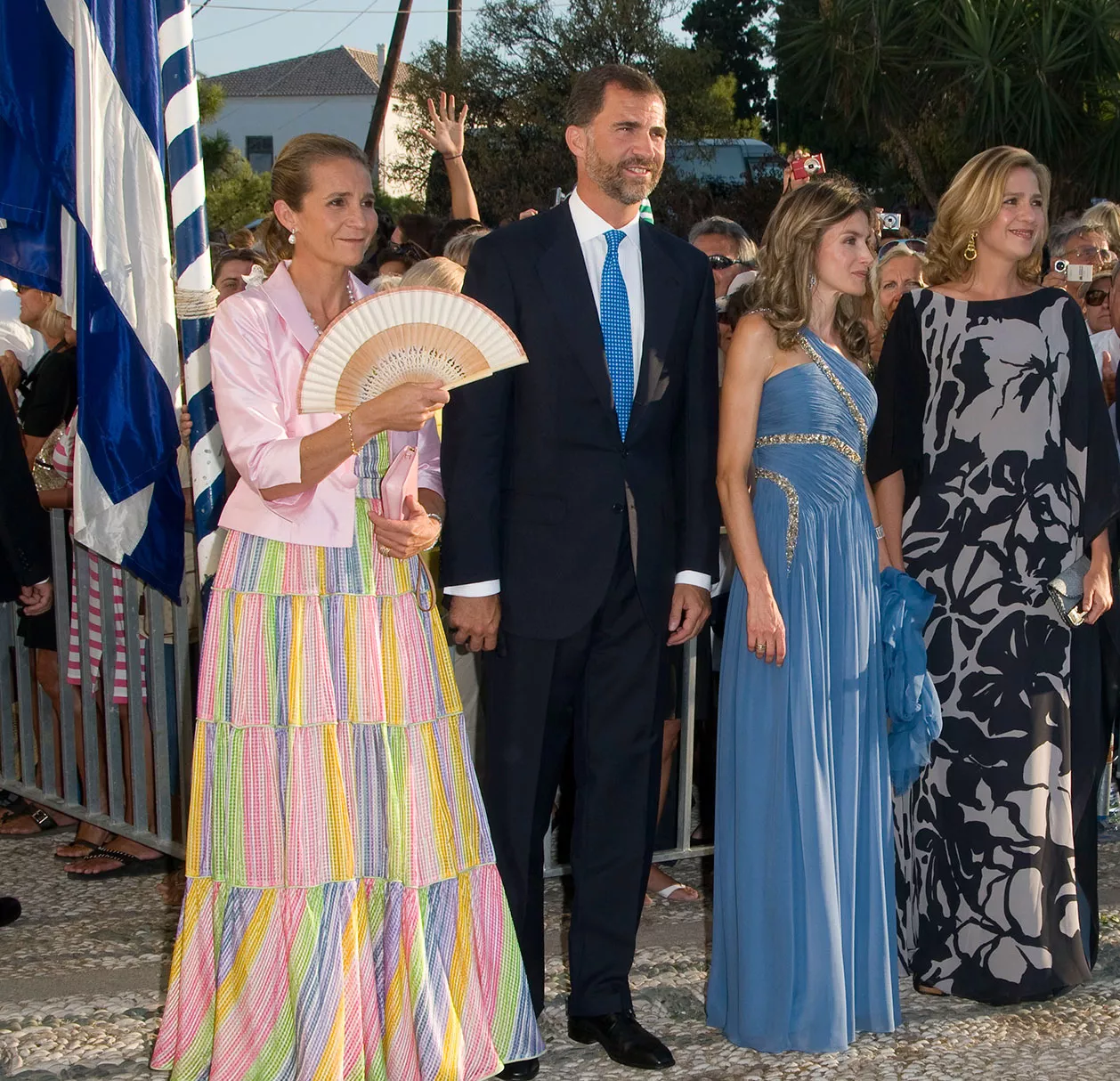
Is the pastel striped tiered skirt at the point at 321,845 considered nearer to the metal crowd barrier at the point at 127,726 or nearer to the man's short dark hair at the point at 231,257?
the metal crowd barrier at the point at 127,726

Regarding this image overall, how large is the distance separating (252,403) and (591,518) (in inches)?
33.0

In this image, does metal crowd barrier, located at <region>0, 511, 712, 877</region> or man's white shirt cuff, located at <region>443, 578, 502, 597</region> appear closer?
man's white shirt cuff, located at <region>443, 578, 502, 597</region>

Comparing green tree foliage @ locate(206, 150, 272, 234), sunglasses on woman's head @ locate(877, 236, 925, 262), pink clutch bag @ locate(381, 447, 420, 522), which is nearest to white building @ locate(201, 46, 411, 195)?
green tree foliage @ locate(206, 150, 272, 234)

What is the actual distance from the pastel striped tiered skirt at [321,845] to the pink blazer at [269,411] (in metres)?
0.05

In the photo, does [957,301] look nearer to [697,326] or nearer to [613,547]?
[697,326]

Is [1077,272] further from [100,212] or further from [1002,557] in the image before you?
[100,212]

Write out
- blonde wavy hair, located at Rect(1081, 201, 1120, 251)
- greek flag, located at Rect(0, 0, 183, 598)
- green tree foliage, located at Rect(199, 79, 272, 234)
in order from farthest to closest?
green tree foliage, located at Rect(199, 79, 272, 234) → blonde wavy hair, located at Rect(1081, 201, 1120, 251) → greek flag, located at Rect(0, 0, 183, 598)

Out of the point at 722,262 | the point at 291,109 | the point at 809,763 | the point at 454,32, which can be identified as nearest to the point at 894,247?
the point at 722,262

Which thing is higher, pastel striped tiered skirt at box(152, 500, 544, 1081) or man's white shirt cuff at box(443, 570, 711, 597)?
man's white shirt cuff at box(443, 570, 711, 597)

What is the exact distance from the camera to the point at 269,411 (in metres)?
3.27

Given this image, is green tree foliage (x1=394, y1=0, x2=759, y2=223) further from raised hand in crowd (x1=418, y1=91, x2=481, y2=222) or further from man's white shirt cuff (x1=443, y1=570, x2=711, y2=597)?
man's white shirt cuff (x1=443, y1=570, x2=711, y2=597)

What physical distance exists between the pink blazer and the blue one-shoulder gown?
112 centimetres

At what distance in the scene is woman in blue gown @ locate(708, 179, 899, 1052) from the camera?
367 cm

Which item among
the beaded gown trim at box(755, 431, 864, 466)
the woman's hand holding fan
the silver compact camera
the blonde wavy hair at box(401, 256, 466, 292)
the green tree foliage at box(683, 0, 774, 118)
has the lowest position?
the beaded gown trim at box(755, 431, 864, 466)
